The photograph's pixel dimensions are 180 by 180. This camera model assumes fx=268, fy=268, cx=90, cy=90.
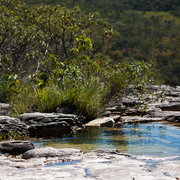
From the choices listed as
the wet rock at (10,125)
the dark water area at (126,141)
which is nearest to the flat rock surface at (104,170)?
the dark water area at (126,141)

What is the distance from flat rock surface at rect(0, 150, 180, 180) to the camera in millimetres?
2604

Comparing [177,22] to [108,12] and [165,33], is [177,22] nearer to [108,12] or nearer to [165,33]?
[165,33]

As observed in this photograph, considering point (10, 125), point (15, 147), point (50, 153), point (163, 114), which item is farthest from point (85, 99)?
point (50, 153)

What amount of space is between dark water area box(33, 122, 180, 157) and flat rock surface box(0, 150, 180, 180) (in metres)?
0.78

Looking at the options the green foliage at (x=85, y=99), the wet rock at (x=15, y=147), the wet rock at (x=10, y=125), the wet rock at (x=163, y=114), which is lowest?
the wet rock at (x=163, y=114)

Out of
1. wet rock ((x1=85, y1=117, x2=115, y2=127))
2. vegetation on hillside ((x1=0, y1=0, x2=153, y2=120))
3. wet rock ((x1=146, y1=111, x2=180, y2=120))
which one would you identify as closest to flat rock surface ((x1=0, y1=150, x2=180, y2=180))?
wet rock ((x1=85, y1=117, x2=115, y2=127))

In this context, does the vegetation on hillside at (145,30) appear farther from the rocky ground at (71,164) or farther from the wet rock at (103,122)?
the rocky ground at (71,164)

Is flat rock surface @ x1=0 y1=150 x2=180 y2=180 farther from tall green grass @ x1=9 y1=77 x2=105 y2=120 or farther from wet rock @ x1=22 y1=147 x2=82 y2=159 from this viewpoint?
tall green grass @ x1=9 y1=77 x2=105 y2=120

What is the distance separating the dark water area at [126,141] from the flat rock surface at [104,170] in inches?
30.6

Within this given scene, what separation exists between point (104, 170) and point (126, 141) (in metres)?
2.39

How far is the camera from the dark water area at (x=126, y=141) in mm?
4386

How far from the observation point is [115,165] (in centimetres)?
317

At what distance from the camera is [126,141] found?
17.1ft

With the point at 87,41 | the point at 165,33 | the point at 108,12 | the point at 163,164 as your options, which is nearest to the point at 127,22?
the point at 108,12
